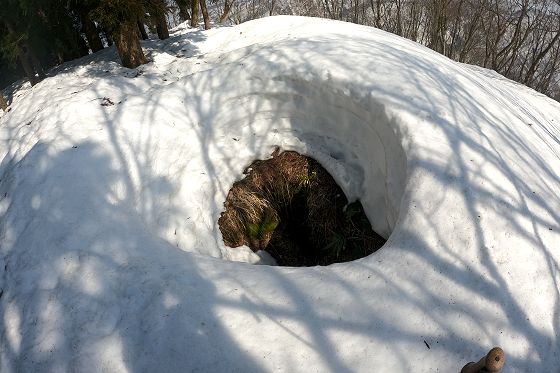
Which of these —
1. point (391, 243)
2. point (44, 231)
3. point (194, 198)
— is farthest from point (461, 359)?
point (44, 231)

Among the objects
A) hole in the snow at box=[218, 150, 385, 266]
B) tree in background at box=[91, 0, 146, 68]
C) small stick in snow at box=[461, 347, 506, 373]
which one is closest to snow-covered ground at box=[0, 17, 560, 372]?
hole in the snow at box=[218, 150, 385, 266]

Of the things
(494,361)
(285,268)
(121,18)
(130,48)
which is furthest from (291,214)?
(130,48)

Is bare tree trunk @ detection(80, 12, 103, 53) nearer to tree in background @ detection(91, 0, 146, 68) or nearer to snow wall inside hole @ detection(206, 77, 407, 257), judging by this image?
tree in background @ detection(91, 0, 146, 68)

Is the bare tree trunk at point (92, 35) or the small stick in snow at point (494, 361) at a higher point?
the bare tree trunk at point (92, 35)

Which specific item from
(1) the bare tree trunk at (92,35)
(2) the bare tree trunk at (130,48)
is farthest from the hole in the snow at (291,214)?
(1) the bare tree trunk at (92,35)

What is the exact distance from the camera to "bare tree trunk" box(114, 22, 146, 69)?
6.77 meters

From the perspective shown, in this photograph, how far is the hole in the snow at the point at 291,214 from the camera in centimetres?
448

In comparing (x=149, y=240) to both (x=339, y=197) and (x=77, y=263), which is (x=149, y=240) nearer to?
(x=77, y=263)

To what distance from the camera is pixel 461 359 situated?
2123mm

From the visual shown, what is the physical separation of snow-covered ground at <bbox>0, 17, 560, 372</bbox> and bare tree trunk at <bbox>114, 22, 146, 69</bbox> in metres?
2.62

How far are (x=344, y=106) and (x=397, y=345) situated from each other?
8.83 ft

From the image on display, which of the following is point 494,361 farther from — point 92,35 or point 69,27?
point 92,35

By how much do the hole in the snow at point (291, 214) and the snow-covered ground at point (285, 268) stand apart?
0.59ft

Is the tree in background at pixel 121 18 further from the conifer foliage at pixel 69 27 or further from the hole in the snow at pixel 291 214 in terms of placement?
the hole in the snow at pixel 291 214
